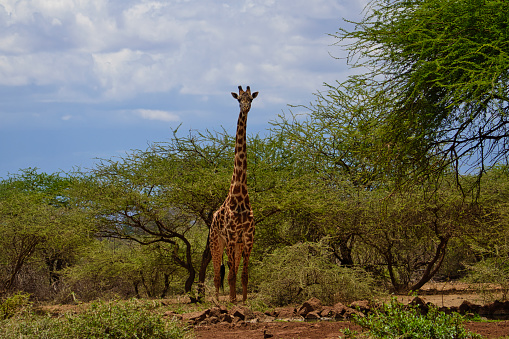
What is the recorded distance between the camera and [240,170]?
40.0ft

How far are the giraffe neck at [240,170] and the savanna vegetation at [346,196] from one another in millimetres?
2275

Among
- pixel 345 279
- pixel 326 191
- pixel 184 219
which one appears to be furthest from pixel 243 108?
pixel 184 219

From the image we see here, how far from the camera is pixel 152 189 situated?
56.9 feet

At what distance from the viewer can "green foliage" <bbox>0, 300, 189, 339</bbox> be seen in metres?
6.05

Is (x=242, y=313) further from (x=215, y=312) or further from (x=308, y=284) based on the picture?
(x=308, y=284)

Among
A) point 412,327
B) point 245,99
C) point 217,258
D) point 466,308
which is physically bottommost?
point 466,308

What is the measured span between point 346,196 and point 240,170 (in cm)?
619

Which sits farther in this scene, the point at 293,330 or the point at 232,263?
the point at 232,263

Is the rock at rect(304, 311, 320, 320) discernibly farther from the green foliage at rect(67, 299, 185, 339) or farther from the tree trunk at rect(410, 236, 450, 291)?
the tree trunk at rect(410, 236, 450, 291)

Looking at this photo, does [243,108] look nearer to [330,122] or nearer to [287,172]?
[287,172]

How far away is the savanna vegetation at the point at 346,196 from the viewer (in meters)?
9.36

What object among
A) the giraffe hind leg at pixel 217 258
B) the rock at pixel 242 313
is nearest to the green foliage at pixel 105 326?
the rock at pixel 242 313

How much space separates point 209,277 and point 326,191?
8.18 metres

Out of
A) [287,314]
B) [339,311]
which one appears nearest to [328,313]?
[339,311]
